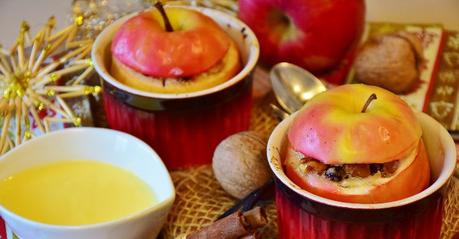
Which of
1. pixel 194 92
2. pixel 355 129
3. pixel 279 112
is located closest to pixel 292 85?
pixel 279 112

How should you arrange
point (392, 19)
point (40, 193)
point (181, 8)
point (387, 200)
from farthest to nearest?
1. point (392, 19)
2. point (181, 8)
3. point (40, 193)
4. point (387, 200)

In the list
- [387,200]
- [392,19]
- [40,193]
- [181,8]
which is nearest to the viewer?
[387,200]

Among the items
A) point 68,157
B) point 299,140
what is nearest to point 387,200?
point 299,140

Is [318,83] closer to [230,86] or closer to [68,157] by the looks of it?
[230,86]

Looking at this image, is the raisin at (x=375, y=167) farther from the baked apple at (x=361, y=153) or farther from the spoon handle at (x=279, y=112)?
the spoon handle at (x=279, y=112)

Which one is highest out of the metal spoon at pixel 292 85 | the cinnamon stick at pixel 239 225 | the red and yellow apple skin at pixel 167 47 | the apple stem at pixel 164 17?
the apple stem at pixel 164 17

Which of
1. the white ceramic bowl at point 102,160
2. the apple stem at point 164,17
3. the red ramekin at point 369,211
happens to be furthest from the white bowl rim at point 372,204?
the apple stem at point 164,17

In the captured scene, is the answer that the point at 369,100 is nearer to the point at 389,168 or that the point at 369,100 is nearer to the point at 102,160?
the point at 389,168
